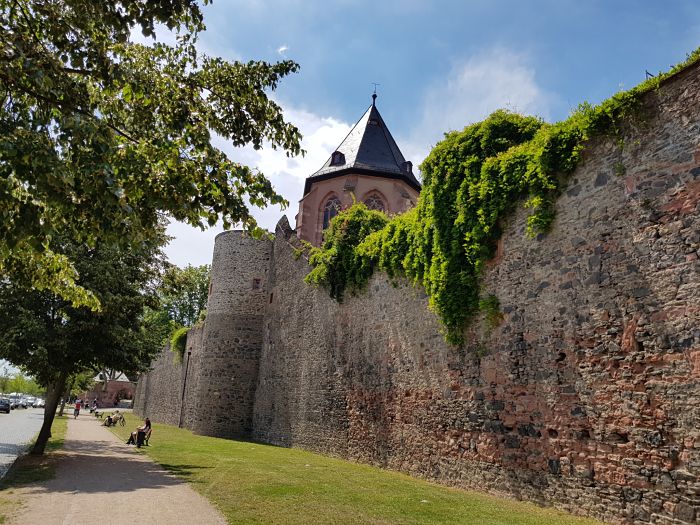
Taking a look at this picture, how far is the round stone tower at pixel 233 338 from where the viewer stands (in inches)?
923

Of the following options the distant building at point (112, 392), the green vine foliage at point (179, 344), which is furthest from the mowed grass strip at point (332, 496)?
the distant building at point (112, 392)

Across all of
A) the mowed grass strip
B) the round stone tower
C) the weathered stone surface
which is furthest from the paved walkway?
the round stone tower

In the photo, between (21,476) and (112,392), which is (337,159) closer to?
(21,476)

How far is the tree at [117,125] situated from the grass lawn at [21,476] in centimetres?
407

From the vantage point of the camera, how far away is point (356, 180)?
1268 inches

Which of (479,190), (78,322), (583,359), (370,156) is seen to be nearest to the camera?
(583,359)

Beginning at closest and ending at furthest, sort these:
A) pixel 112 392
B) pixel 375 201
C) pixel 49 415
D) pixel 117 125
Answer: pixel 117 125
pixel 49 415
pixel 375 201
pixel 112 392

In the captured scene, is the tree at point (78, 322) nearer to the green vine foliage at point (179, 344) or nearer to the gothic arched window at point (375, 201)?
the green vine foliage at point (179, 344)

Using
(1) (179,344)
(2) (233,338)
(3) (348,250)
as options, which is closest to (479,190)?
(3) (348,250)

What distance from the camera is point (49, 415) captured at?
15.1 metres

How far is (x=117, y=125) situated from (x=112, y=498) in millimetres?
5806

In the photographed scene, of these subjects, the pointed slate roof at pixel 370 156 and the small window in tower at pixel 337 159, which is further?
the small window in tower at pixel 337 159

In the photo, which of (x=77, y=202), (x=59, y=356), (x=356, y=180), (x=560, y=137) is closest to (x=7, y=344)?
(x=59, y=356)

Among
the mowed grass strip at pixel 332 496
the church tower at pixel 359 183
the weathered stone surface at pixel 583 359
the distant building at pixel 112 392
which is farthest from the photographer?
the distant building at pixel 112 392
